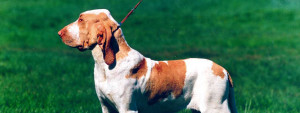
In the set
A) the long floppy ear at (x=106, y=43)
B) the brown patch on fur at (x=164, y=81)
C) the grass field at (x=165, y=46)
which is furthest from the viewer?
the grass field at (x=165, y=46)

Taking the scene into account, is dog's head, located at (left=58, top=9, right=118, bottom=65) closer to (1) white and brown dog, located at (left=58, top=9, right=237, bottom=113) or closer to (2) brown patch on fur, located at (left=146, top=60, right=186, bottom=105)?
(1) white and brown dog, located at (left=58, top=9, right=237, bottom=113)

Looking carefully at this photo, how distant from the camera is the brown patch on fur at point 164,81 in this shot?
460 cm

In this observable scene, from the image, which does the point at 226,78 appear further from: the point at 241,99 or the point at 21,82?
the point at 21,82

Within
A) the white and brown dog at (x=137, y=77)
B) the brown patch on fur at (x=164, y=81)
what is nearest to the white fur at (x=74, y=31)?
the white and brown dog at (x=137, y=77)

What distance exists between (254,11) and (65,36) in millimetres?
17272

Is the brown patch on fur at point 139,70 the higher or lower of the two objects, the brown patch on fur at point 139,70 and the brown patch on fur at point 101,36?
the lower

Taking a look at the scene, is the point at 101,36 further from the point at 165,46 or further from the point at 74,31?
the point at 165,46

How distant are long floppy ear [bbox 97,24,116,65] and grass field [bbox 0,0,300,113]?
222 cm

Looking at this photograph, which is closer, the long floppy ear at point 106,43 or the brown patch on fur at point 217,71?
the long floppy ear at point 106,43

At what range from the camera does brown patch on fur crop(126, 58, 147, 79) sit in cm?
449

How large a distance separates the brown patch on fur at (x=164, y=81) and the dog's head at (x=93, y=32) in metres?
0.46

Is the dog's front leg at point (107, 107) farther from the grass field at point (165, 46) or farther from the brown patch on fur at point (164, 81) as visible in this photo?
the grass field at point (165, 46)

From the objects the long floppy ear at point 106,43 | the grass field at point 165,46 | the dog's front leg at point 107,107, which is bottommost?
the grass field at point 165,46

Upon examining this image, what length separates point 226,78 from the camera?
15.8ft
